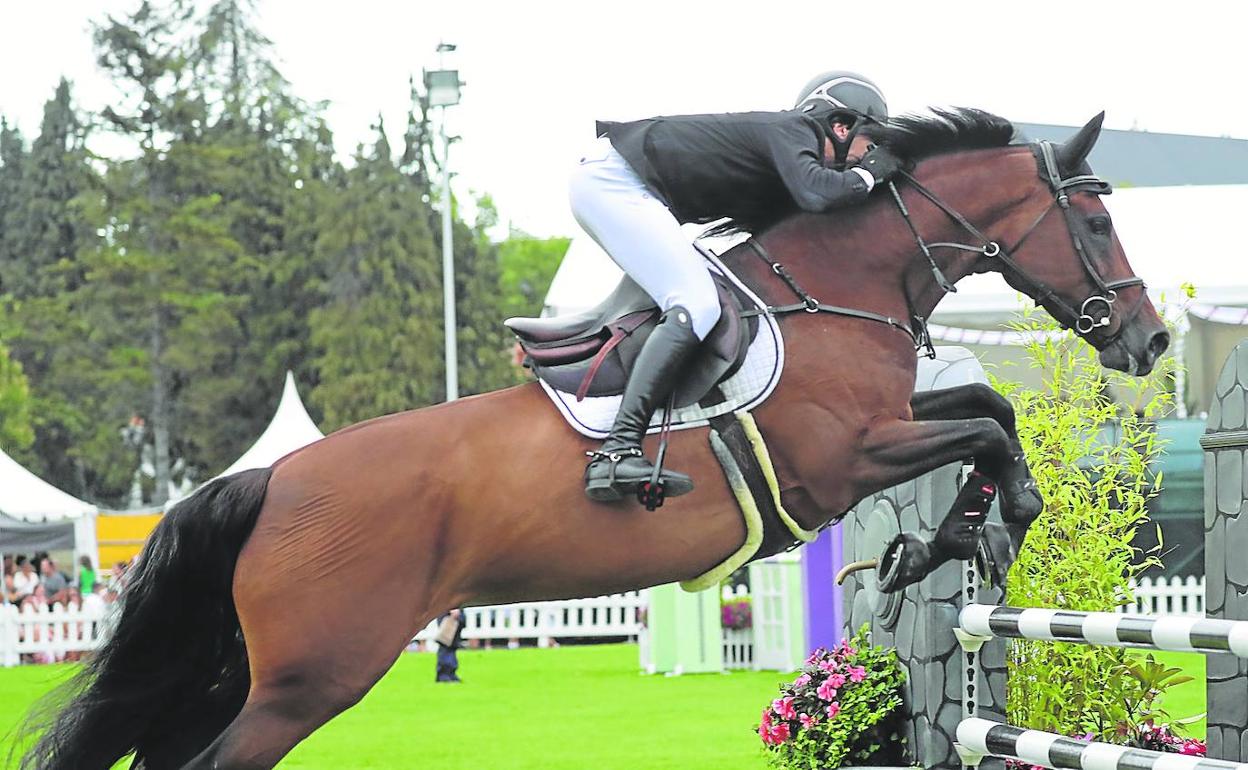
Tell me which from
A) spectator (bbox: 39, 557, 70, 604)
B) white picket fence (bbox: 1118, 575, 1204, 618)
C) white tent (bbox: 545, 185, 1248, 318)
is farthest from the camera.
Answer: spectator (bbox: 39, 557, 70, 604)

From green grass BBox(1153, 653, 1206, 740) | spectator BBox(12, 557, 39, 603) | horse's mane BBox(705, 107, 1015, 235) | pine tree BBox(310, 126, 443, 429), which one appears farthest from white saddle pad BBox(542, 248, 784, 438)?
pine tree BBox(310, 126, 443, 429)

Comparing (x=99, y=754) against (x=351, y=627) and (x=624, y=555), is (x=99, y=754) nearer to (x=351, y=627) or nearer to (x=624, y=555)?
(x=351, y=627)

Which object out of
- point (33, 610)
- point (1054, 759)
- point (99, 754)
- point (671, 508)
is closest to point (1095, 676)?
point (1054, 759)

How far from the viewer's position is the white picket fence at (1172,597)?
16.0 metres

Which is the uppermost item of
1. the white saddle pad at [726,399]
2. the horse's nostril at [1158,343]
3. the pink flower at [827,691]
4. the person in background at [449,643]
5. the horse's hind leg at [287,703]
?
the horse's nostril at [1158,343]

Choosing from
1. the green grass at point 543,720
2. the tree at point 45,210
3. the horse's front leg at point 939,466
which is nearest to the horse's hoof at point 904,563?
the horse's front leg at point 939,466

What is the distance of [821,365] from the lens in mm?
4949

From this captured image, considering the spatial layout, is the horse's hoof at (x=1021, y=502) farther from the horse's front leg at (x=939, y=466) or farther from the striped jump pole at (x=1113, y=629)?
the striped jump pole at (x=1113, y=629)

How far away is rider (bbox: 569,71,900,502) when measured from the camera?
4.77 meters

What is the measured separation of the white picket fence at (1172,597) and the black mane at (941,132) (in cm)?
1143

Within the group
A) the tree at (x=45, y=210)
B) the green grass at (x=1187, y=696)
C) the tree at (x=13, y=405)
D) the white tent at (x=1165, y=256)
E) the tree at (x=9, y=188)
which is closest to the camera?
the green grass at (x=1187, y=696)

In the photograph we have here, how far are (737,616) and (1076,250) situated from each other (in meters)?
11.3

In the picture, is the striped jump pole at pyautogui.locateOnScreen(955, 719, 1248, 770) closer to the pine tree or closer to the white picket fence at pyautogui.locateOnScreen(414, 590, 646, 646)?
the white picket fence at pyautogui.locateOnScreen(414, 590, 646, 646)

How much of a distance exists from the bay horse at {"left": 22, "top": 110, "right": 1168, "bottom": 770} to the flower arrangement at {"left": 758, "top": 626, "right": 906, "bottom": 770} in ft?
4.80
